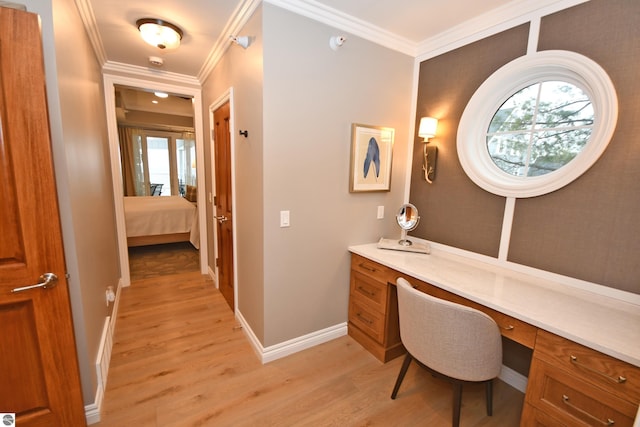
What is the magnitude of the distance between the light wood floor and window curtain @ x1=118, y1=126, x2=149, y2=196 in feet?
20.5

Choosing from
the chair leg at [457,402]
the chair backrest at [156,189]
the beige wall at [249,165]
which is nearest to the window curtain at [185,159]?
the chair backrest at [156,189]

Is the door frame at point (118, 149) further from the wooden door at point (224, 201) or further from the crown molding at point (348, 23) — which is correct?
the crown molding at point (348, 23)

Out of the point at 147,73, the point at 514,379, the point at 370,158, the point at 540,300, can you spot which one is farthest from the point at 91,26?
the point at 514,379

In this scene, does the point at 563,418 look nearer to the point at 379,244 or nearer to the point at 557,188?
the point at 557,188

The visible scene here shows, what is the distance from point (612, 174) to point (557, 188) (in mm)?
238

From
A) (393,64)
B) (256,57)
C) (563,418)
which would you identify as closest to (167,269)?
(256,57)

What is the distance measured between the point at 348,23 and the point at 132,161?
24.5 feet

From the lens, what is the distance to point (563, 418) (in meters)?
1.21

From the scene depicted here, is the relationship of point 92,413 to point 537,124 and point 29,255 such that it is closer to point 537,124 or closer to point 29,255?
point 29,255

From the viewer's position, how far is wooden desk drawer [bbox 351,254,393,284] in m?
2.07

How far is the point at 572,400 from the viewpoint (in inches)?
46.7

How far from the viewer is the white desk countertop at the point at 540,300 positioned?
45.3 inches

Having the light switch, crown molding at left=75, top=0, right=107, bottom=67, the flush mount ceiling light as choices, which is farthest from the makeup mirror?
crown molding at left=75, top=0, right=107, bottom=67

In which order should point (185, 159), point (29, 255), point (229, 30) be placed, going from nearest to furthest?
point (29, 255) < point (229, 30) < point (185, 159)
